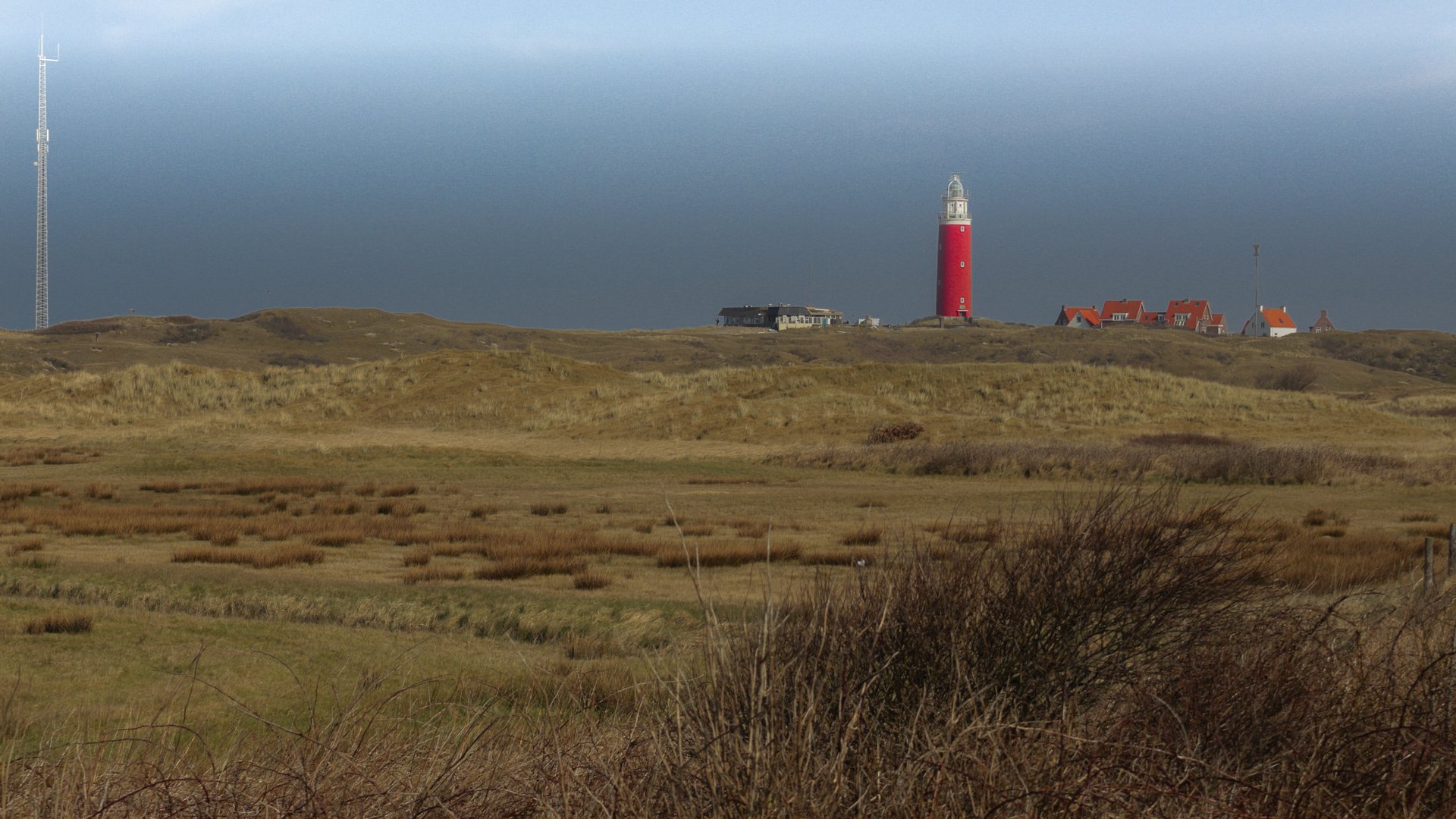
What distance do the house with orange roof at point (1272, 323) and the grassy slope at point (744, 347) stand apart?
44.8 ft

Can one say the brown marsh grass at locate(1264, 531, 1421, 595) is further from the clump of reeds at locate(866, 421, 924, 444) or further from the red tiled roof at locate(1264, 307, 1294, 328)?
the red tiled roof at locate(1264, 307, 1294, 328)

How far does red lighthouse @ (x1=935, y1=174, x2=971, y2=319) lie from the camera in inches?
4281

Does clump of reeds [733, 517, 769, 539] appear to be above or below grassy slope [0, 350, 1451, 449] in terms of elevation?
below

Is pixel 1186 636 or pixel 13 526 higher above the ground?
pixel 1186 636

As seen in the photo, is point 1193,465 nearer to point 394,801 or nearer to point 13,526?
point 13,526

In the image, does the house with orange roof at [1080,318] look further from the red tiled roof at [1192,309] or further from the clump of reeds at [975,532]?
the clump of reeds at [975,532]

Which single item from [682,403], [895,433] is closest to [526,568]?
[895,433]

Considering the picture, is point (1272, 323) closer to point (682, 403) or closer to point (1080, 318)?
point (1080, 318)

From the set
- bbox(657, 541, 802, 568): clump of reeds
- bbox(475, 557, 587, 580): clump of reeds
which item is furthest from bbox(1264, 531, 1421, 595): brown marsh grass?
bbox(475, 557, 587, 580): clump of reeds

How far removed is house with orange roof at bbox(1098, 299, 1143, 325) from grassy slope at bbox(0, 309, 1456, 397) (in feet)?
53.7

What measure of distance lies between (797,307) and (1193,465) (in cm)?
11620

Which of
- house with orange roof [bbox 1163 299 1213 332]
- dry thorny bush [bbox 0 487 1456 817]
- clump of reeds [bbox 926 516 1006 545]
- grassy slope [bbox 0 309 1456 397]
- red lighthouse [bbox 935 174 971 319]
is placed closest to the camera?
dry thorny bush [bbox 0 487 1456 817]

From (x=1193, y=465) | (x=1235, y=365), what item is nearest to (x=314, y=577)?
(x=1193, y=465)

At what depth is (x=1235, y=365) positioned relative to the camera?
86312 mm
